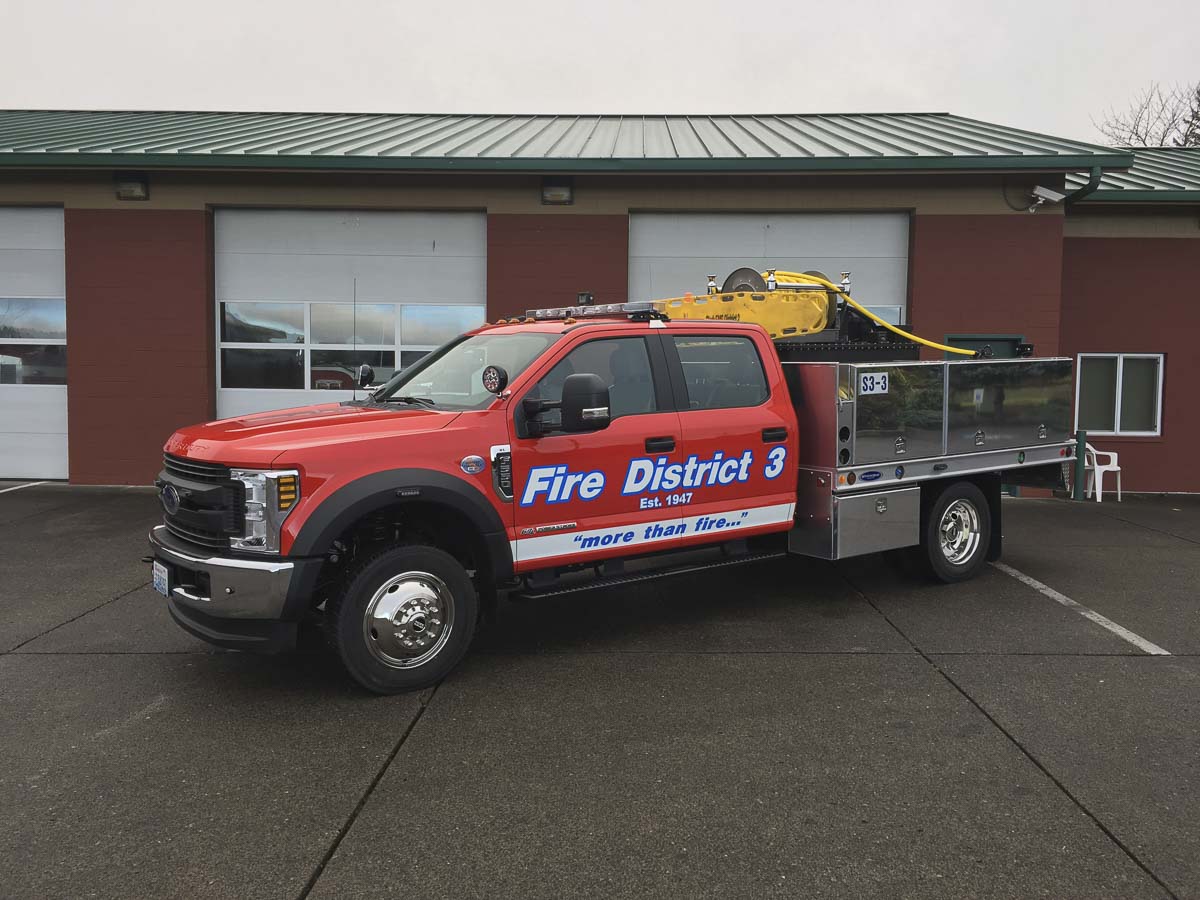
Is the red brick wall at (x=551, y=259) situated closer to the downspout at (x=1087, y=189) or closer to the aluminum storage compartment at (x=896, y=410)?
the downspout at (x=1087, y=189)

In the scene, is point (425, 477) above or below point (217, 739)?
above

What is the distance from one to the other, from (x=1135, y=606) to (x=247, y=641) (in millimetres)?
6118

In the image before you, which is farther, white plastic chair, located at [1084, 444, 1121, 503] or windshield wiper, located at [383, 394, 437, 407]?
white plastic chair, located at [1084, 444, 1121, 503]

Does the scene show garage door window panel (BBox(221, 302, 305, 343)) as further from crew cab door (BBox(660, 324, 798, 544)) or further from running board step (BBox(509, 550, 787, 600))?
running board step (BBox(509, 550, 787, 600))

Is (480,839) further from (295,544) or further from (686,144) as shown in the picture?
(686,144)

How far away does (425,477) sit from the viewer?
481 centimetres

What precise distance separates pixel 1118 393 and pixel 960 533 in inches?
287

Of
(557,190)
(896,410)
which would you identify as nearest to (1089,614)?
(896,410)

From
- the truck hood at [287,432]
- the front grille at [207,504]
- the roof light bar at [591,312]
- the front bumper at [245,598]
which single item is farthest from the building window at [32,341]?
the front bumper at [245,598]

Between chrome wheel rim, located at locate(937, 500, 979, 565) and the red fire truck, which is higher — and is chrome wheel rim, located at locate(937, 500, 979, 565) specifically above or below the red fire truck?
below

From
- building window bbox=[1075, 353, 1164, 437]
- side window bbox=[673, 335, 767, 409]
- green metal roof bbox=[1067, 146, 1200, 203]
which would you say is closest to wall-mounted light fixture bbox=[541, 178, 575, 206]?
side window bbox=[673, 335, 767, 409]

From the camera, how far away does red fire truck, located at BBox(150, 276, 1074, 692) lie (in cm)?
460

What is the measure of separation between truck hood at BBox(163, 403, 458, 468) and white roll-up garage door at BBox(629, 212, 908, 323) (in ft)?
25.5

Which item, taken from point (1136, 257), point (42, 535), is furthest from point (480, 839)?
point (1136, 257)
